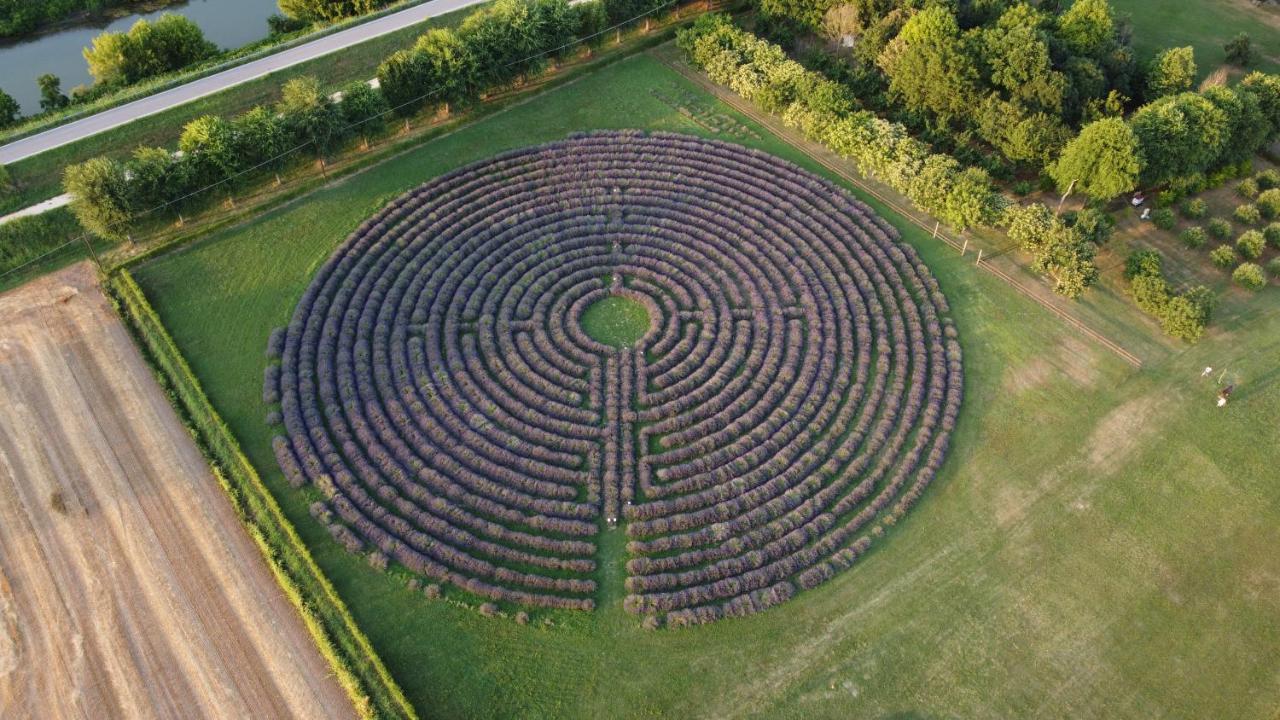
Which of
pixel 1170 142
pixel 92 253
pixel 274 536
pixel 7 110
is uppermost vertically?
pixel 7 110

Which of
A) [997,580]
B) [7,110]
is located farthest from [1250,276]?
[7,110]

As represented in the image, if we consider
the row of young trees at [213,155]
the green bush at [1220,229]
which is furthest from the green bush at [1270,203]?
the row of young trees at [213,155]

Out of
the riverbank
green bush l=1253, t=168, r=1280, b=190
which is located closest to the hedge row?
the riverbank

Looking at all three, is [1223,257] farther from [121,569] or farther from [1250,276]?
[121,569]

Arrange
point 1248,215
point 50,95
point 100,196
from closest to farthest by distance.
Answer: point 100,196 → point 1248,215 → point 50,95

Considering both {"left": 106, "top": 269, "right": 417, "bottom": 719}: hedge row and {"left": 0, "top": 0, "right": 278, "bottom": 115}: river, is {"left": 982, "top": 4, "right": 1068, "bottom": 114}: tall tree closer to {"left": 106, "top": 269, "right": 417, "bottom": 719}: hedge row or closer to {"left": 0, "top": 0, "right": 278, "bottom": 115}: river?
{"left": 106, "top": 269, "right": 417, "bottom": 719}: hedge row

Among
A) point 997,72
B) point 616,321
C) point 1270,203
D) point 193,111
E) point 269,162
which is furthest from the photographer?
point 193,111

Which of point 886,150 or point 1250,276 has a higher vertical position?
point 886,150

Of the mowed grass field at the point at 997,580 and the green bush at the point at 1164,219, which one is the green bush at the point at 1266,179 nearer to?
the green bush at the point at 1164,219
